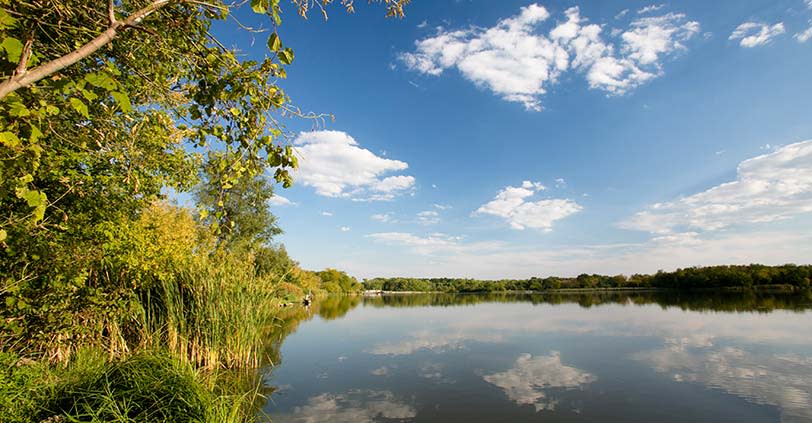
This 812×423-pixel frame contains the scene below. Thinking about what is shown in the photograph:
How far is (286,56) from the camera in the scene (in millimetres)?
2742

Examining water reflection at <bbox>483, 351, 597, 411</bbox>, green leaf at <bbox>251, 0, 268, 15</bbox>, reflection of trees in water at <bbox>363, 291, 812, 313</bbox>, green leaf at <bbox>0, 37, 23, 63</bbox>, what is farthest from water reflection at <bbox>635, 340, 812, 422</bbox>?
reflection of trees in water at <bbox>363, 291, 812, 313</bbox>

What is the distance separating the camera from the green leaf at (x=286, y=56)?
2717 mm

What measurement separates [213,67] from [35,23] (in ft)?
3.51

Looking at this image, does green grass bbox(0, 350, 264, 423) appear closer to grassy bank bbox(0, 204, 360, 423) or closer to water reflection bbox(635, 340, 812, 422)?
grassy bank bbox(0, 204, 360, 423)

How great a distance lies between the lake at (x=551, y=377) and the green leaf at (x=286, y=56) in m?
6.52

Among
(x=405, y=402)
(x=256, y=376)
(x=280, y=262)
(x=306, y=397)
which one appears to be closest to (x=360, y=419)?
(x=405, y=402)

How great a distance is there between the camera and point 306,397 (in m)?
8.32

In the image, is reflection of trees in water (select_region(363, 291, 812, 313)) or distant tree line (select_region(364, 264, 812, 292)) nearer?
reflection of trees in water (select_region(363, 291, 812, 313))

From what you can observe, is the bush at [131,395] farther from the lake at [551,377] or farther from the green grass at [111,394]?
the lake at [551,377]

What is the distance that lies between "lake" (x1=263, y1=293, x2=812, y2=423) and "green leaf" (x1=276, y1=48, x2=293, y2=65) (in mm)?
6522

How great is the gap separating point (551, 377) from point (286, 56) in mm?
9954

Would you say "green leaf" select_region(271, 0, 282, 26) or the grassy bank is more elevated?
"green leaf" select_region(271, 0, 282, 26)

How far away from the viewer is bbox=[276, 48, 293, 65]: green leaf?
2.72 m

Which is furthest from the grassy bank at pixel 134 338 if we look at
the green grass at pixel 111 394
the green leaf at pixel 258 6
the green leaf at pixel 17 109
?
the green leaf at pixel 258 6
